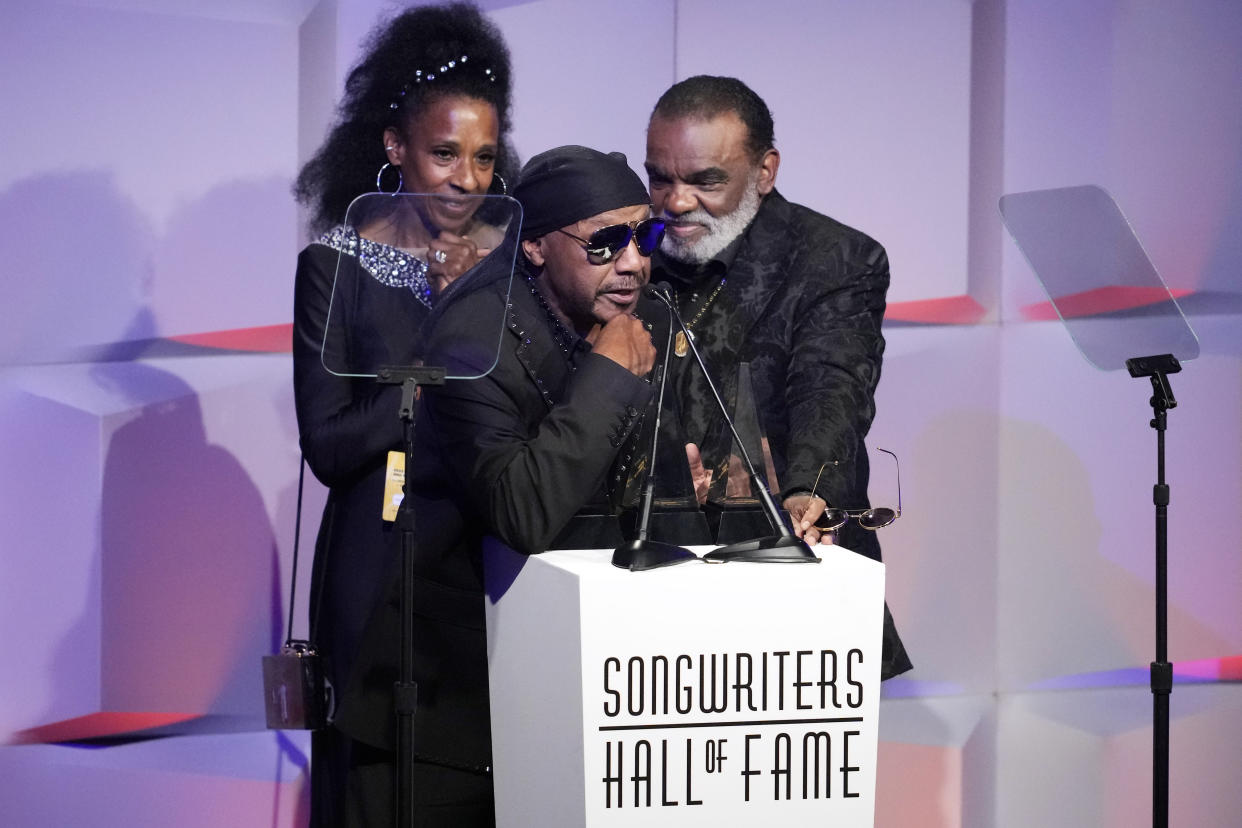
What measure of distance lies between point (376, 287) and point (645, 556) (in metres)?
0.78

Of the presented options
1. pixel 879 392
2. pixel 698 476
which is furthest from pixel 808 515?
pixel 879 392

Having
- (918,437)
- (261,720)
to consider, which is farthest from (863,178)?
(261,720)

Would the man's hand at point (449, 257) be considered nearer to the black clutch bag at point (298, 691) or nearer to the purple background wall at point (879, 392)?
the black clutch bag at point (298, 691)

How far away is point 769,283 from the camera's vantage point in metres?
3.42

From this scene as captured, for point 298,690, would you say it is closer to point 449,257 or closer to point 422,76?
point 449,257

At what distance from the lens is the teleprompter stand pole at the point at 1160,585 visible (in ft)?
10.8

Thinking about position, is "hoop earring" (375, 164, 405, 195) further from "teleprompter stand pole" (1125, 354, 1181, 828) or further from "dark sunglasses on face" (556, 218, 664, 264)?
"teleprompter stand pole" (1125, 354, 1181, 828)

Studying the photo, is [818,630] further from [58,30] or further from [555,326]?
[58,30]

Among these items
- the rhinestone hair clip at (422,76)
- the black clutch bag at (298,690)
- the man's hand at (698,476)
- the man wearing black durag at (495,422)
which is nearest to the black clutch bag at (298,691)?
the black clutch bag at (298,690)

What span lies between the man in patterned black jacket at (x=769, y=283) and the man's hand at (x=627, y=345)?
737 millimetres

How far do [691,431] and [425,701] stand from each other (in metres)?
0.86

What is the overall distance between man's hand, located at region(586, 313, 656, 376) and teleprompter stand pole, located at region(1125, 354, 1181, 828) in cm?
147

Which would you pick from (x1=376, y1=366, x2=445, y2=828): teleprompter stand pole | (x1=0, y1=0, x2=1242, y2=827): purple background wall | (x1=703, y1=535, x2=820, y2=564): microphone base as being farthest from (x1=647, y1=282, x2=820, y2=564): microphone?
(x1=0, y1=0, x2=1242, y2=827): purple background wall

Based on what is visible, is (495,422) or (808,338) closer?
(495,422)
